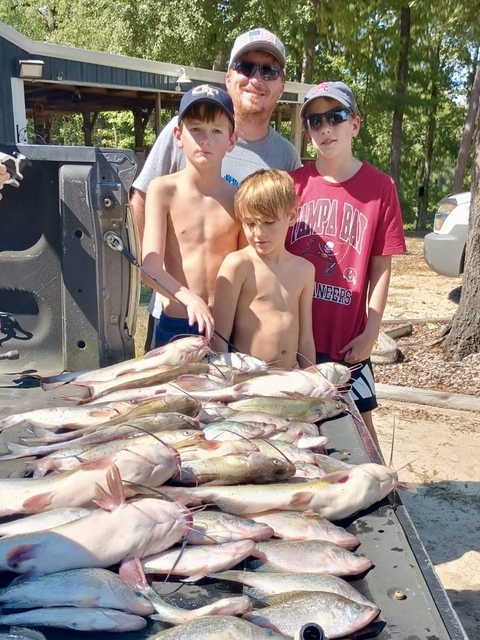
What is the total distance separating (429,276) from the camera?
43.6ft

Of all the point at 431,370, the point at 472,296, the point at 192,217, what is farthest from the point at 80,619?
the point at 472,296

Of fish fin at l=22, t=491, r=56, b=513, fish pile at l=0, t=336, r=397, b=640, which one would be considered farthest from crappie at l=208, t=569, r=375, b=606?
fish fin at l=22, t=491, r=56, b=513

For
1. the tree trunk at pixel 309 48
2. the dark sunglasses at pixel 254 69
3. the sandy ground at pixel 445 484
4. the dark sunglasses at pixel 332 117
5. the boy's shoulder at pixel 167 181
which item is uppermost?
the tree trunk at pixel 309 48

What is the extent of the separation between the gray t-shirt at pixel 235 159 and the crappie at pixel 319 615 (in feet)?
7.62

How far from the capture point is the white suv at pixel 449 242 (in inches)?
413

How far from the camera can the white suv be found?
10.5 meters

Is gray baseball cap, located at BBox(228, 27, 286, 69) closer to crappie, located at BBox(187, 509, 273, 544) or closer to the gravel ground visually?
crappie, located at BBox(187, 509, 273, 544)

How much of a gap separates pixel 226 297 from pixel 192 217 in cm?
43

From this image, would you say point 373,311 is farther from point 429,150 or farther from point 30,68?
point 429,150

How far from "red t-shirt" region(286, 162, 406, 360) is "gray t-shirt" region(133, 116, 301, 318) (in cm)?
35

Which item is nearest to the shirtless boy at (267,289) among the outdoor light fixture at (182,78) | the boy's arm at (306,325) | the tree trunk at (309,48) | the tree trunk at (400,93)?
the boy's arm at (306,325)

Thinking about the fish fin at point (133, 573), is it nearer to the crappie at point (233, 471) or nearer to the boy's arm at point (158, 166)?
the crappie at point (233, 471)

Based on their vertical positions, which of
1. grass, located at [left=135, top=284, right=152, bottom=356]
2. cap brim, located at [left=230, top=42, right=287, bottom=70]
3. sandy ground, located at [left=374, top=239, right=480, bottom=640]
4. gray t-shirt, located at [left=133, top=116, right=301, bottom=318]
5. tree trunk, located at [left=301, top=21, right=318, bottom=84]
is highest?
tree trunk, located at [left=301, top=21, right=318, bottom=84]

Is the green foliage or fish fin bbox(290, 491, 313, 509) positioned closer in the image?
fish fin bbox(290, 491, 313, 509)
